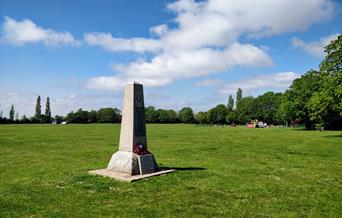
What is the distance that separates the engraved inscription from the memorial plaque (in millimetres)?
913

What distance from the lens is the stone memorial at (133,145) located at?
36.0 ft

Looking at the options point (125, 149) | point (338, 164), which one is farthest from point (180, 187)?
point (338, 164)

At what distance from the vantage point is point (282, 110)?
6550 centimetres

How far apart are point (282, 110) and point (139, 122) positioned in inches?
2356

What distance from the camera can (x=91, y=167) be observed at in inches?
513

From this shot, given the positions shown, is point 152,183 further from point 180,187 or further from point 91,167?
point 91,167

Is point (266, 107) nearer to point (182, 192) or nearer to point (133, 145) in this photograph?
point (133, 145)

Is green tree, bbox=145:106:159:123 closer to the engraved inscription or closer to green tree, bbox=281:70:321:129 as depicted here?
green tree, bbox=281:70:321:129

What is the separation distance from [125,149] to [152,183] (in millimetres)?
2187

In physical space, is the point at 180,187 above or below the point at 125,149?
below

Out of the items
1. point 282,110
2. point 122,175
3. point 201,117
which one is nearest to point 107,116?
point 201,117

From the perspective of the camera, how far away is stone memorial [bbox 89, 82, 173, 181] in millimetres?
10961

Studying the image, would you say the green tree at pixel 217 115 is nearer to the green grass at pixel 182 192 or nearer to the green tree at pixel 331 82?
the green tree at pixel 331 82

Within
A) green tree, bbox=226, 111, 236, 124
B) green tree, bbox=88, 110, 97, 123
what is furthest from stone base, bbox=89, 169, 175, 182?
green tree, bbox=88, 110, 97, 123
